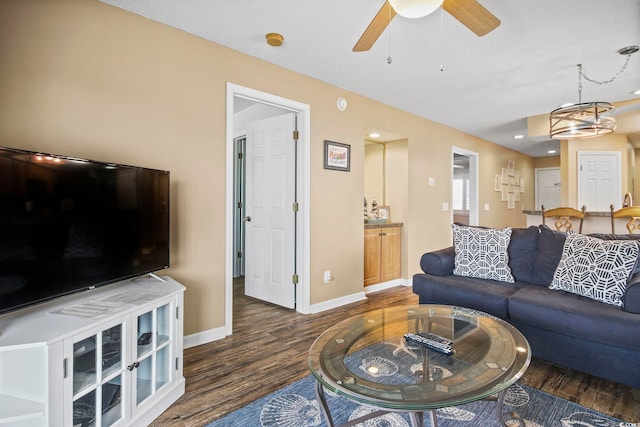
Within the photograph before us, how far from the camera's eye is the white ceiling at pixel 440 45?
215cm

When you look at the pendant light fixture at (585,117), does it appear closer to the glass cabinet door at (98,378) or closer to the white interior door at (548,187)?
the glass cabinet door at (98,378)

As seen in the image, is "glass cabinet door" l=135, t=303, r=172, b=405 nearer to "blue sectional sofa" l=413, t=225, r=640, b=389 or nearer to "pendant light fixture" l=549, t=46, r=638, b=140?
"blue sectional sofa" l=413, t=225, r=640, b=389

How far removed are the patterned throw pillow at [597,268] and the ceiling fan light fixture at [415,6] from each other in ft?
6.61

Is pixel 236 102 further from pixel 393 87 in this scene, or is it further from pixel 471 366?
pixel 471 366

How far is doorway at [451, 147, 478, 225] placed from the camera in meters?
5.91

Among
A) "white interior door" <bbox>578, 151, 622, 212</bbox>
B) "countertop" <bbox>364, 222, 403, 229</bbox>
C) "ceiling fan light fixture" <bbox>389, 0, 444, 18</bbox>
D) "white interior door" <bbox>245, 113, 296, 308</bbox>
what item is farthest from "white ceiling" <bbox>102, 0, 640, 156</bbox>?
"white interior door" <bbox>578, 151, 622, 212</bbox>

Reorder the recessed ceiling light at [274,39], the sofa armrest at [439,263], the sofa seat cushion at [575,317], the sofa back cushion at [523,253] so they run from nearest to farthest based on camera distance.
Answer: the sofa seat cushion at [575,317] → the recessed ceiling light at [274,39] → the sofa back cushion at [523,253] → the sofa armrest at [439,263]

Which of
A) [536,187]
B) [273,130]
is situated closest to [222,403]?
[273,130]

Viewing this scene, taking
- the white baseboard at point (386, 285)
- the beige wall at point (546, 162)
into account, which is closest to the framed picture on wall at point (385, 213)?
the white baseboard at point (386, 285)

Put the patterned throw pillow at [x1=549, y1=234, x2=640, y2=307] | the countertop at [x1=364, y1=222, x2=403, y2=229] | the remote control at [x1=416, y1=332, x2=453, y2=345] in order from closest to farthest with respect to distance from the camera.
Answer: the remote control at [x1=416, y1=332, x2=453, y2=345] → the patterned throw pillow at [x1=549, y1=234, x2=640, y2=307] → the countertop at [x1=364, y1=222, x2=403, y2=229]

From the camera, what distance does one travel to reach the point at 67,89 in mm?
1957

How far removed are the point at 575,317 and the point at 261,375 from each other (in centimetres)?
202

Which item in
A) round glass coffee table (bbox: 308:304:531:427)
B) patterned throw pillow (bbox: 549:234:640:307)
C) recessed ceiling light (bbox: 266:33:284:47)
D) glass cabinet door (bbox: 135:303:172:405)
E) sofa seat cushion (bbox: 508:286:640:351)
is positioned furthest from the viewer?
recessed ceiling light (bbox: 266:33:284:47)

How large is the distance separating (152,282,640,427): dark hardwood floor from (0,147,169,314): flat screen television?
31.3 inches
